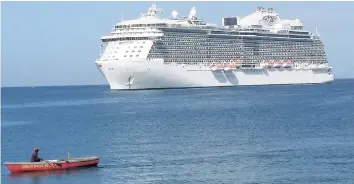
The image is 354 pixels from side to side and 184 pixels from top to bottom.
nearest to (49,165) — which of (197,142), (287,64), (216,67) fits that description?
(197,142)

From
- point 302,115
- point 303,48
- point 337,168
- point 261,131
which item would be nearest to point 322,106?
point 302,115

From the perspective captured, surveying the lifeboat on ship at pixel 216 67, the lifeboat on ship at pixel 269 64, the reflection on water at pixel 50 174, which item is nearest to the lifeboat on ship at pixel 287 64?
the lifeboat on ship at pixel 269 64

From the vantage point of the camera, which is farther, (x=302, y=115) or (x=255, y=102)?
(x=255, y=102)

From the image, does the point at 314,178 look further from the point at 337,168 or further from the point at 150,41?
the point at 150,41

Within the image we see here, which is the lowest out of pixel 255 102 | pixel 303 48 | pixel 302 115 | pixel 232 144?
pixel 232 144

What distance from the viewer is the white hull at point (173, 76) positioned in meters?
93.0

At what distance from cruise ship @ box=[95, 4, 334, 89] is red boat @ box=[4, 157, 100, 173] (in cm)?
5682

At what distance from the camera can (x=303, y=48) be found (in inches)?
4828

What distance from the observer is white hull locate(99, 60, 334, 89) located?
93.0m

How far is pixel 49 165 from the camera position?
35156 mm

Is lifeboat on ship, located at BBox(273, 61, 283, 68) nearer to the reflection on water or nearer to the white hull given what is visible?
the white hull

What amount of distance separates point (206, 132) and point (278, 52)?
7012 cm

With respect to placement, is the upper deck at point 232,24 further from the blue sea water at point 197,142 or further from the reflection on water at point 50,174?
the reflection on water at point 50,174

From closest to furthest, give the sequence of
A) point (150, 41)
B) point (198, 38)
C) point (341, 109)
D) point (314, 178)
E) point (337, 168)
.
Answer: point (314, 178) → point (337, 168) → point (341, 109) → point (150, 41) → point (198, 38)
